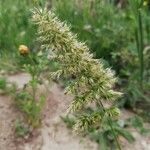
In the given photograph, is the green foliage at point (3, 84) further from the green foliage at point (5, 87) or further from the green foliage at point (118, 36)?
the green foliage at point (118, 36)

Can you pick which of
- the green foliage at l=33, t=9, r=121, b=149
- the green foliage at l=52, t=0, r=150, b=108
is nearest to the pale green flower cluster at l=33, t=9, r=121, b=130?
the green foliage at l=33, t=9, r=121, b=149

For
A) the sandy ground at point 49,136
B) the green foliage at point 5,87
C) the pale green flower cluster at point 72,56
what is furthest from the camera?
the green foliage at point 5,87

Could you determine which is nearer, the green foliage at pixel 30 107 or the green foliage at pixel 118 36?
the green foliage at pixel 30 107

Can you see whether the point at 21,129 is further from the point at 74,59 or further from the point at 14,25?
the point at 74,59

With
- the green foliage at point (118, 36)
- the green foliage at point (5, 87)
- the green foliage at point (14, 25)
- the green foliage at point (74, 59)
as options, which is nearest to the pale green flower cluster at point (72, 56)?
the green foliage at point (74, 59)

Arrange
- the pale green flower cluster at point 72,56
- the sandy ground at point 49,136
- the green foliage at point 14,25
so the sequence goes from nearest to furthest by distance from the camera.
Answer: the pale green flower cluster at point 72,56 < the sandy ground at point 49,136 < the green foliage at point 14,25

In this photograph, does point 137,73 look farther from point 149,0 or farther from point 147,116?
point 149,0

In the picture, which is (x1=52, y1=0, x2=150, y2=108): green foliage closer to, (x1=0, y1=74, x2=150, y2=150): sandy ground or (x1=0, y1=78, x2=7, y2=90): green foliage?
(x1=0, y1=74, x2=150, y2=150): sandy ground

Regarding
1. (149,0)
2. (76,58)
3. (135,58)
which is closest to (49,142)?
(135,58)
